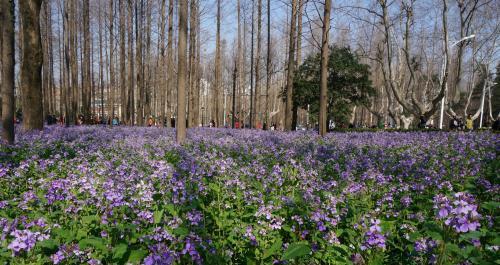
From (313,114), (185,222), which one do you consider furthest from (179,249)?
(313,114)

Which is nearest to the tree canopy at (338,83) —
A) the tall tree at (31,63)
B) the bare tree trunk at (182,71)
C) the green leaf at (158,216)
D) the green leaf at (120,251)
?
the bare tree trunk at (182,71)

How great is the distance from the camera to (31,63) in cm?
1286

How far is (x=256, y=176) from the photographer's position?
17.5 feet

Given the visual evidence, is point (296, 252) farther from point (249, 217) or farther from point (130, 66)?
point (130, 66)

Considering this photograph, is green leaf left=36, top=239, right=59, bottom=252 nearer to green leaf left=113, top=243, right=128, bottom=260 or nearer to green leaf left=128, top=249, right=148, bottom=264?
green leaf left=113, top=243, right=128, bottom=260

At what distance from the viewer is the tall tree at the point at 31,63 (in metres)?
12.7

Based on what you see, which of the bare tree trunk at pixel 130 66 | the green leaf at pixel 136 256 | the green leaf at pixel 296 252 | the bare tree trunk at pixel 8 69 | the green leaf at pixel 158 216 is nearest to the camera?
the green leaf at pixel 296 252

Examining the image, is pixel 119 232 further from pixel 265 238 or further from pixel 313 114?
pixel 313 114

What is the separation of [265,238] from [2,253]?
202 cm

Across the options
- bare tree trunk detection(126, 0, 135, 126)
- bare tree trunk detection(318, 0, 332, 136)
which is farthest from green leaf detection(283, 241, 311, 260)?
bare tree trunk detection(126, 0, 135, 126)


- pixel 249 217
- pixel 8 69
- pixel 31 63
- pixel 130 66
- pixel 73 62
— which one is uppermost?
pixel 73 62

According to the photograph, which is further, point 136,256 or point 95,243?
point 95,243

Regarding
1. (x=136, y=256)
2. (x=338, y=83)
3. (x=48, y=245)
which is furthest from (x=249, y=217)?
(x=338, y=83)

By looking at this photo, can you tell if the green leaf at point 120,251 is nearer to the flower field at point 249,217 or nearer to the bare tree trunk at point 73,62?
the flower field at point 249,217
